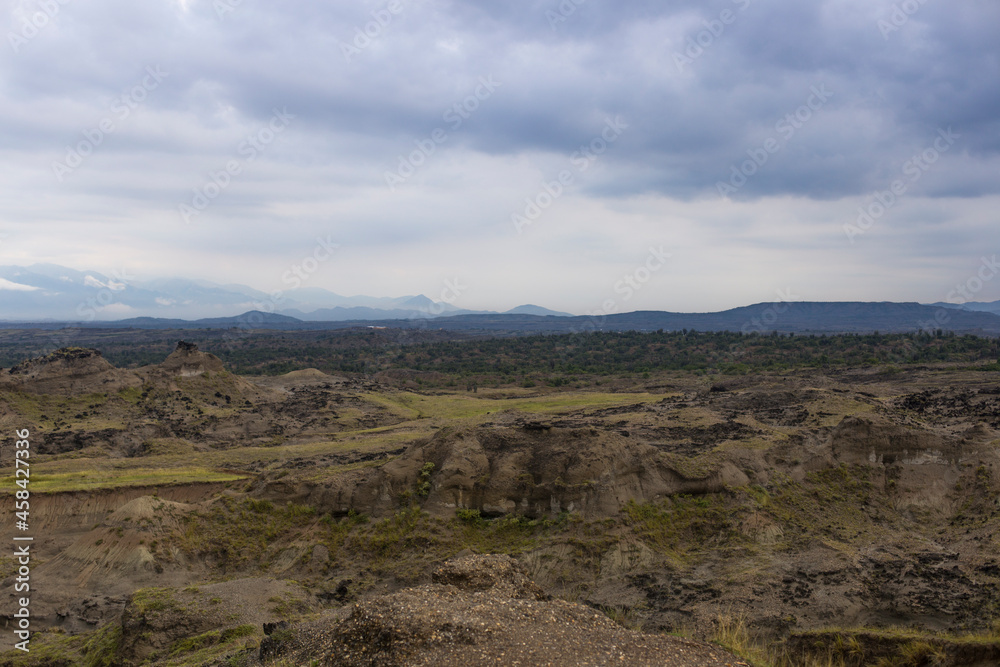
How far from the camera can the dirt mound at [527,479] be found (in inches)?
856

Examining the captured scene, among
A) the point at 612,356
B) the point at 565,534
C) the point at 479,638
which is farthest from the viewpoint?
the point at 612,356

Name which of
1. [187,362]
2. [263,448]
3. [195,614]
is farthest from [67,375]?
[195,614]

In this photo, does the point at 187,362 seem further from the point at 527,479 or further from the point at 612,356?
the point at 612,356

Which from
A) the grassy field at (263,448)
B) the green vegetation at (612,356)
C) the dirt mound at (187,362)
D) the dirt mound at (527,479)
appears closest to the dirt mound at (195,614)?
the dirt mound at (527,479)

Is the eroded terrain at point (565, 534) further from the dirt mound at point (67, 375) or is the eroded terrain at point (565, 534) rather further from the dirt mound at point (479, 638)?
the dirt mound at point (67, 375)

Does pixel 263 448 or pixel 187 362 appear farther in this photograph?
pixel 187 362

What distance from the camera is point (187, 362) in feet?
197

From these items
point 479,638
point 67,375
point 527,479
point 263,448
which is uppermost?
point 67,375

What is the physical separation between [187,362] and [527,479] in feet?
162

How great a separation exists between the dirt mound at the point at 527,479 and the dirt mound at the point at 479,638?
31.9 feet

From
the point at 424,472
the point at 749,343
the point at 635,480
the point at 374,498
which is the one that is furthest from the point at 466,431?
the point at 749,343

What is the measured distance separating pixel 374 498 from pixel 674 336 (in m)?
115

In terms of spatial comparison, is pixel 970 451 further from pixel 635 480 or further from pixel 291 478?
pixel 291 478

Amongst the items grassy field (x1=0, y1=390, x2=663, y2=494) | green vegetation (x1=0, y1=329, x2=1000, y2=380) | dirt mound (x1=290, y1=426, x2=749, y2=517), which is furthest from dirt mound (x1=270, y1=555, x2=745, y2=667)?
green vegetation (x1=0, y1=329, x2=1000, y2=380)
